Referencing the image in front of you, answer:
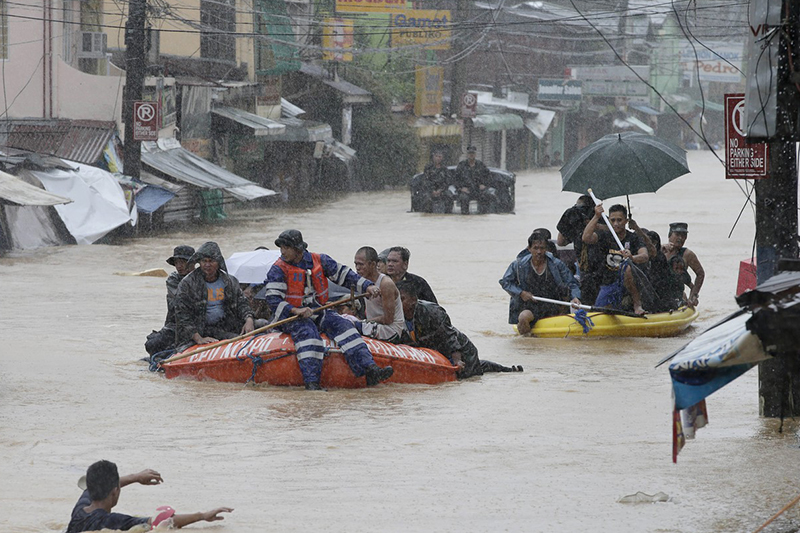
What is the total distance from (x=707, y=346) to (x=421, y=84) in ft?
122

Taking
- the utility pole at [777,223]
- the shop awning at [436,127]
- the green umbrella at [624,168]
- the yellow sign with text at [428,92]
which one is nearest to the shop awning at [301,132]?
the yellow sign with text at [428,92]

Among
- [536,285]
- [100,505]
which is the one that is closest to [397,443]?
[100,505]

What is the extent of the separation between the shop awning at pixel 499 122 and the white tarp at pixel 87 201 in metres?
24.7

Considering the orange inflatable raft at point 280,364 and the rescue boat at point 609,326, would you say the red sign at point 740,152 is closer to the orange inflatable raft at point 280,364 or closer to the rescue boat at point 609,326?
the orange inflatable raft at point 280,364

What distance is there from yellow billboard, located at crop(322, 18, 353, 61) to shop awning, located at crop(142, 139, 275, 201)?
26.2 ft

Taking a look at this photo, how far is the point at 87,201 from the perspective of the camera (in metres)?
23.3

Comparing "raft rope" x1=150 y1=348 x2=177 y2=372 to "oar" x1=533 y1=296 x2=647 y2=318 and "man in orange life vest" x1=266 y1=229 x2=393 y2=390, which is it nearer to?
"man in orange life vest" x1=266 y1=229 x2=393 y2=390

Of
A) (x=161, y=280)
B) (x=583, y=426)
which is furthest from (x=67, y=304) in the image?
(x=583, y=426)

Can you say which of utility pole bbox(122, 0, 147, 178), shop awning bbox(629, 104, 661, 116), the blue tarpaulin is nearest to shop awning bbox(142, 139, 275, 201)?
the blue tarpaulin

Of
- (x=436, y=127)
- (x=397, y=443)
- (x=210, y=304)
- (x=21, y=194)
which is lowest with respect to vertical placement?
(x=397, y=443)

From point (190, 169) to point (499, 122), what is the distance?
24.3 meters

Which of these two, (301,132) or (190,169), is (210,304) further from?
(301,132)

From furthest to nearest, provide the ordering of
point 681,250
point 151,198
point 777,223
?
1. point 151,198
2. point 681,250
3. point 777,223

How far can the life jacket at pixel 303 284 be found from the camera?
9945 millimetres
